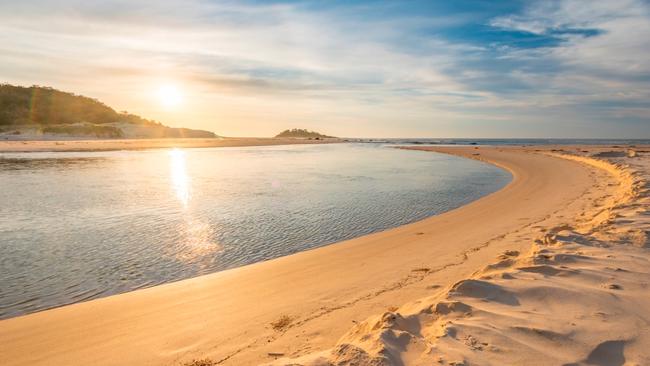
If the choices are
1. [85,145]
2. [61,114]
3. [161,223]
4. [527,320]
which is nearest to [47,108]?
[61,114]

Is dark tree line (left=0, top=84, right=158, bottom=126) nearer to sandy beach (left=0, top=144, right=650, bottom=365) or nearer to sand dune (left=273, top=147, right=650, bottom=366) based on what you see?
sandy beach (left=0, top=144, right=650, bottom=365)

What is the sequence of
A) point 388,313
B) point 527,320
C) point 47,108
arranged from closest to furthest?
point 527,320
point 388,313
point 47,108

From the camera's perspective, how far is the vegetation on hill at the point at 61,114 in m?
92.8

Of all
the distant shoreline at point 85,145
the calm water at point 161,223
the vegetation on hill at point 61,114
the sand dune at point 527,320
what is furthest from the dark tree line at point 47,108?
the sand dune at point 527,320

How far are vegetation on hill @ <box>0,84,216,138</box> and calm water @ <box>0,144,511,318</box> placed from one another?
8341 cm

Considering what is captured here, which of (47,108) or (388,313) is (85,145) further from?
(47,108)

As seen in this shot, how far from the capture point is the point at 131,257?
8328 millimetres

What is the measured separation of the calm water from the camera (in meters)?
7.23

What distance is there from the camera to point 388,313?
4273 mm

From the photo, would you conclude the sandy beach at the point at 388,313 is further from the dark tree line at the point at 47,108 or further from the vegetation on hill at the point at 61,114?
the dark tree line at the point at 47,108

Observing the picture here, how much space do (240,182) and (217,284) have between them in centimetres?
1559

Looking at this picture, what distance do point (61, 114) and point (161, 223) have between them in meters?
139


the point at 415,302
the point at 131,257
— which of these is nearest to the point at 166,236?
the point at 131,257

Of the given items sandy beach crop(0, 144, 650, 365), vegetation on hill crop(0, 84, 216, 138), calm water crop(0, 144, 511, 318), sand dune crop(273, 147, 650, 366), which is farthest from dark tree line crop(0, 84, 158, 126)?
sand dune crop(273, 147, 650, 366)
